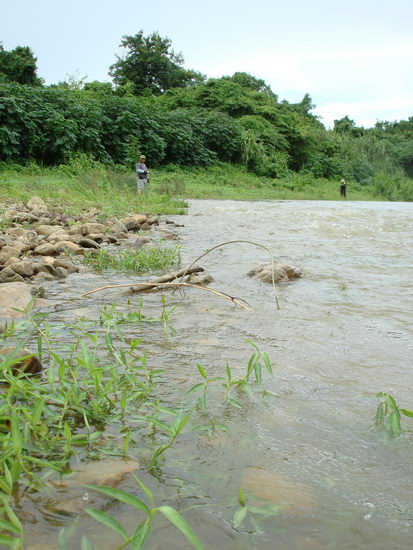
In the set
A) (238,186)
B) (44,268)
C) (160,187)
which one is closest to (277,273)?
(44,268)

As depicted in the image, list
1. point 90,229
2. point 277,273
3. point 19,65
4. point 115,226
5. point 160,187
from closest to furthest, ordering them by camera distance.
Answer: point 277,273
point 90,229
point 115,226
point 160,187
point 19,65

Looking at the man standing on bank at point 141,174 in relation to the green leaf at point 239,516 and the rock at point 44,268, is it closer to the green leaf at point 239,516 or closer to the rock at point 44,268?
the rock at point 44,268

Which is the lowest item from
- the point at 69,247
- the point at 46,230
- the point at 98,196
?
the point at 69,247

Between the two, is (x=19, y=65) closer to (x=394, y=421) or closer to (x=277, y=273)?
(x=277, y=273)

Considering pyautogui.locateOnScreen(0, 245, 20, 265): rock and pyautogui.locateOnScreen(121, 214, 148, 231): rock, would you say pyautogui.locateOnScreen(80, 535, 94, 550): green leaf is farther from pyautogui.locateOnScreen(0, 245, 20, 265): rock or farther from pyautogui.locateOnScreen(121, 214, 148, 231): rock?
pyautogui.locateOnScreen(121, 214, 148, 231): rock

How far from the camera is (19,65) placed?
2616 cm

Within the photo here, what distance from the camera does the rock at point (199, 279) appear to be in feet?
12.4

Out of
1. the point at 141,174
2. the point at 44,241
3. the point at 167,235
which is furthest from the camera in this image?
the point at 141,174

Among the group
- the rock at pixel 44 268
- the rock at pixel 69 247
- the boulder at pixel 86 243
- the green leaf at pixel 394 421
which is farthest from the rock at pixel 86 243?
the green leaf at pixel 394 421

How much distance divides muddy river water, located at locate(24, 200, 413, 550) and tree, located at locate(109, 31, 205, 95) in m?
34.0

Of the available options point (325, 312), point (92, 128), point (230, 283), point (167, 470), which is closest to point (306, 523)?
point (167, 470)

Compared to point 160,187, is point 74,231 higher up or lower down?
lower down

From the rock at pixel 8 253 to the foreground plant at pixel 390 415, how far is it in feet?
10.3

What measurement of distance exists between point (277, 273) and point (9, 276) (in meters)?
1.96
